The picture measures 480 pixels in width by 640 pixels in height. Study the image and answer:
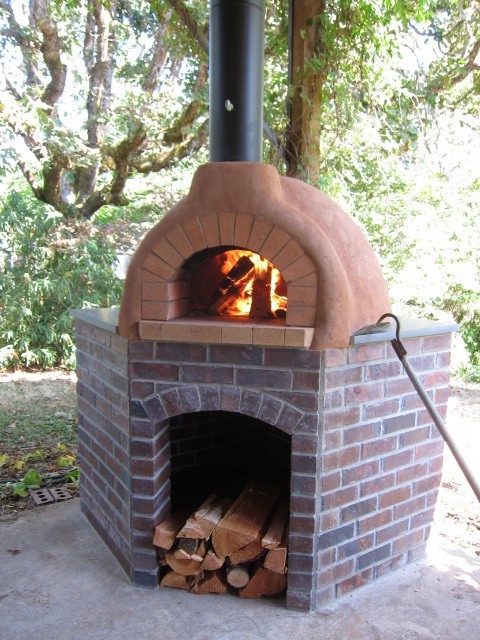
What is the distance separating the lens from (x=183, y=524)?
2.38 metres

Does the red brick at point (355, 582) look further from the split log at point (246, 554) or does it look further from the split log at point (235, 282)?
the split log at point (235, 282)

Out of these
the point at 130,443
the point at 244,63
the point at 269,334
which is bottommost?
the point at 130,443

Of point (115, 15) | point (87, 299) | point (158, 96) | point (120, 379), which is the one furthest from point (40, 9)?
point (120, 379)

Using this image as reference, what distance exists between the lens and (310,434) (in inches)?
82.1

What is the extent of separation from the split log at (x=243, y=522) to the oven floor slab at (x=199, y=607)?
26 cm

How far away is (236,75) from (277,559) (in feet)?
7.02

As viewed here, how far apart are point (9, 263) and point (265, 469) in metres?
5.11

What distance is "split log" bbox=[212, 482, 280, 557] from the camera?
7.35ft

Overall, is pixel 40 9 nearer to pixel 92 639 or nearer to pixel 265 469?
pixel 265 469


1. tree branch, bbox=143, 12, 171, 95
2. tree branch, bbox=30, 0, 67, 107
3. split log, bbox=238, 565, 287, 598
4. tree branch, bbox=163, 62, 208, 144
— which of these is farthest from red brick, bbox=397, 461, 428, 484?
tree branch, bbox=143, 12, 171, 95

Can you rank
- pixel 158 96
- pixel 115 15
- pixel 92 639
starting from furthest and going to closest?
pixel 115 15, pixel 158 96, pixel 92 639

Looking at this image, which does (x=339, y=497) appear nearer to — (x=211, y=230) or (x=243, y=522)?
(x=243, y=522)

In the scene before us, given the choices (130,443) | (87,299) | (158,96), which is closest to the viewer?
(130,443)

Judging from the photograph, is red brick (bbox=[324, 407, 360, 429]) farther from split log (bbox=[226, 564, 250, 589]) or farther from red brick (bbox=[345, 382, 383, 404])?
split log (bbox=[226, 564, 250, 589])
